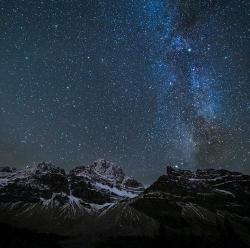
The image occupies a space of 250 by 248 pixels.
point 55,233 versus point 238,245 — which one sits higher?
point 55,233

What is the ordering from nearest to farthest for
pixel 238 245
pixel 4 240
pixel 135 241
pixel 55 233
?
pixel 4 240, pixel 238 245, pixel 135 241, pixel 55 233

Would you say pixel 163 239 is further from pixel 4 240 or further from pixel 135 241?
pixel 4 240

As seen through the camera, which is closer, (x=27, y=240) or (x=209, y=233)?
(x=27, y=240)

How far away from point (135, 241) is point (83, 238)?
30.6 m

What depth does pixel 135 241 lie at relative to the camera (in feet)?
579

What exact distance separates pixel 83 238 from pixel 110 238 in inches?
612

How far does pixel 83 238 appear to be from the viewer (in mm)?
185750

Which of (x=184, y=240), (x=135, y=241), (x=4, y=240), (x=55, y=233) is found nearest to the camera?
(x=4, y=240)

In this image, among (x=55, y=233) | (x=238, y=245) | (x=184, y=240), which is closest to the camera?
(x=238, y=245)

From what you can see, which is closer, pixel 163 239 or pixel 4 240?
pixel 4 240

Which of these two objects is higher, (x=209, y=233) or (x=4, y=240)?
(x=209, y=233)

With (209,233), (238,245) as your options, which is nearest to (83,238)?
(209,233)

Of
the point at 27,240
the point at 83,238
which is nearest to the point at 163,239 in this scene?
the point at 83,238

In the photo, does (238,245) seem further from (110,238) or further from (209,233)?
(110,238)
